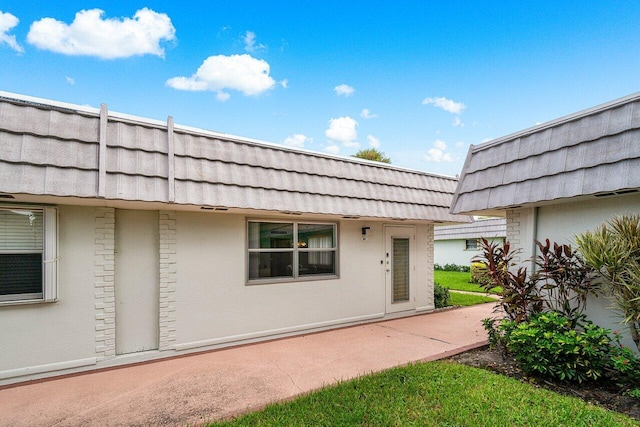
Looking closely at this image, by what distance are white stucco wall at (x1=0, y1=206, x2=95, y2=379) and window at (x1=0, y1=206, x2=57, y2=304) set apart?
123 mm

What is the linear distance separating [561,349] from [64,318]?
6.71m

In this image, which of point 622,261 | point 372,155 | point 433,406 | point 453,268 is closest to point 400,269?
point 622,261

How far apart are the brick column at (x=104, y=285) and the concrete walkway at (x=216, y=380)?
41cm

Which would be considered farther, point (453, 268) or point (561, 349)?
point (453, 268)

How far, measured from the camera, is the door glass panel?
809 cm

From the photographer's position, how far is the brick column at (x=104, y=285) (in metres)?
4.73

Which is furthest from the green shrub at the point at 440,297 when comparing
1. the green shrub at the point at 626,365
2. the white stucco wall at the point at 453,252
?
the white stucco wall at the point at 453,252

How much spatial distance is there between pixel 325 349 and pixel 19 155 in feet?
17.0

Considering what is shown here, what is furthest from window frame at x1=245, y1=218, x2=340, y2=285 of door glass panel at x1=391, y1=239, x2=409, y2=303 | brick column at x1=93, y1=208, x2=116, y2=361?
brick column at x1=93, y1=208, x2=116, y2=361

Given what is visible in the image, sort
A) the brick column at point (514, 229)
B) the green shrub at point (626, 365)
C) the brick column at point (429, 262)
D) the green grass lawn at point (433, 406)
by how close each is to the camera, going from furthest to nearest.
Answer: the brick column at point (429, 262) < the brick column at point (514, 229) < the green shrub at point (626, 365) < the green grass lawn at point (433, 406)

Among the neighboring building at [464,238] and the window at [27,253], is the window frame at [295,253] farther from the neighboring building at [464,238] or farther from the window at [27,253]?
the neighboring building at [464,238]

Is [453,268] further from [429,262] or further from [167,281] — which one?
[167,281]

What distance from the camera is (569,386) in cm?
398

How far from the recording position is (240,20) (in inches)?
409
